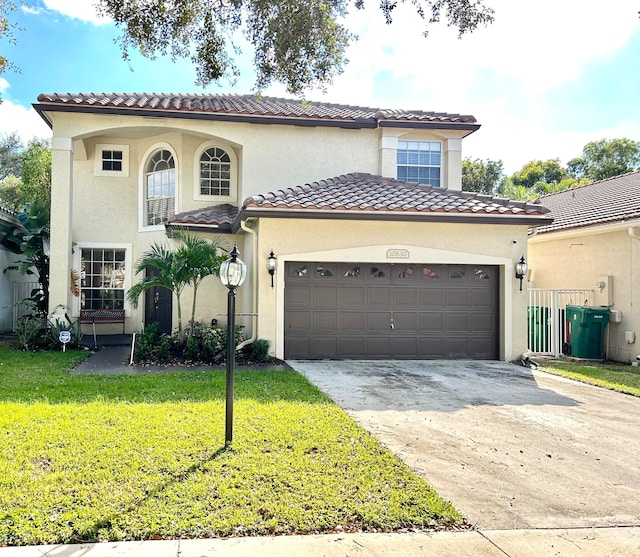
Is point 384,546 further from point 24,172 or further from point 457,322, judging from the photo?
point 24,172

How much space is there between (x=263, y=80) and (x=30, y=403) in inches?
235

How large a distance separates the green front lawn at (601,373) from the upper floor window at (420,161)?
6.59 metres

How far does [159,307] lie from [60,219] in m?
3.69

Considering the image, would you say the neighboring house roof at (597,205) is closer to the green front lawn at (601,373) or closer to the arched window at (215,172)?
the green front lawn at (601,373)

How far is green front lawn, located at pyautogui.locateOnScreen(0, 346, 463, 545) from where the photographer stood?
12.8 feet

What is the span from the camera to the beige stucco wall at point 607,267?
493 inches

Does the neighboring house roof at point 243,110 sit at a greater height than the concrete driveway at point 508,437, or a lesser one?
greater

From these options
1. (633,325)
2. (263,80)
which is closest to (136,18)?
(263,80)

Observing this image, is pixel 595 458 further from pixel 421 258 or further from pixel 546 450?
pixel 421 258

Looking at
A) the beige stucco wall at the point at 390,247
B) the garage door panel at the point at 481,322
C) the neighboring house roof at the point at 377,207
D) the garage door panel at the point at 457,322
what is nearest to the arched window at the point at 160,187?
the neighboring house roof at the point at 377,207

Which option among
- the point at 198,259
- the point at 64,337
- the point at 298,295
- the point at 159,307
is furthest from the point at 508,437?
the point at 159,307

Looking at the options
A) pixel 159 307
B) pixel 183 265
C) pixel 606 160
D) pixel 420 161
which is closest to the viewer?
pixel 183 265

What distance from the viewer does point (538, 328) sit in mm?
13781

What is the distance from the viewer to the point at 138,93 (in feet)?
51.7
